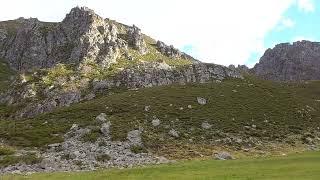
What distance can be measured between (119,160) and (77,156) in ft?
19.2

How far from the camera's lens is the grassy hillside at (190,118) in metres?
79.6

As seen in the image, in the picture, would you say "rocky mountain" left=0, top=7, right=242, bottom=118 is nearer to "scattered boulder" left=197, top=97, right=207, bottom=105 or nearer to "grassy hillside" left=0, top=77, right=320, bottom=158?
"grassy hillside" left=0, top=77, right=320, bottom=158

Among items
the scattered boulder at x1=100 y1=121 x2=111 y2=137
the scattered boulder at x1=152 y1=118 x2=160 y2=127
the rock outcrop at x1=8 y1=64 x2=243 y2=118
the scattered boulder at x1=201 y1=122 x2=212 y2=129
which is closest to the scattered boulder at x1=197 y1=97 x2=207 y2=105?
the scattered boulder at x1=201 y1=122 x2=212 y2=129

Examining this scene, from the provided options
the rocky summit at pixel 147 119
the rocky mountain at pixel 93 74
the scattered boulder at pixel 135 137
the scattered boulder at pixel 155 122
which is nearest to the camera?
the rocky summit at pixel 147 119

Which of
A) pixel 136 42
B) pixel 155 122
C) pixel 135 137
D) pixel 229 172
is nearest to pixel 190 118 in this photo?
pixel 155 122

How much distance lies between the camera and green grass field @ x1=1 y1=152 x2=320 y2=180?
145 feet

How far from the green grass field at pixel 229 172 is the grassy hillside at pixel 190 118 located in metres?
17.2

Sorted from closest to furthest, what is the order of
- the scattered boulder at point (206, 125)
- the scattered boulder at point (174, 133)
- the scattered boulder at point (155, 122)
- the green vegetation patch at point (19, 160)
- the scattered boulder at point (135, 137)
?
the green vegetation patch at point (19, 160), the scattered boulder at point (135, 137), the scattered boulder at point (174, 133), the scattered boulder at point (155, 122), the scattered boulder at point (206, 125)

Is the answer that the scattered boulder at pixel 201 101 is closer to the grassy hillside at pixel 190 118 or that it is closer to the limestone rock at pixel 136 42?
the grassy hillside at pixel 190 118

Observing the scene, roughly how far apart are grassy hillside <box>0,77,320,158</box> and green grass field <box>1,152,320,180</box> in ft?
56.3

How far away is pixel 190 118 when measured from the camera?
3607 inches

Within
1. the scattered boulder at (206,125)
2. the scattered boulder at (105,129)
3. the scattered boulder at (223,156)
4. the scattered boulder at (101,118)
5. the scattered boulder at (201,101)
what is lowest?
Answer: the scattered boulder at (223,156)

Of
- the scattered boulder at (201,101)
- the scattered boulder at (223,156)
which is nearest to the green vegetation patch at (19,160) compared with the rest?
the scattered boulder at (223,156)

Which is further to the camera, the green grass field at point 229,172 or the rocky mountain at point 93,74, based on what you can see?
the rocky mountain at point 93,74
